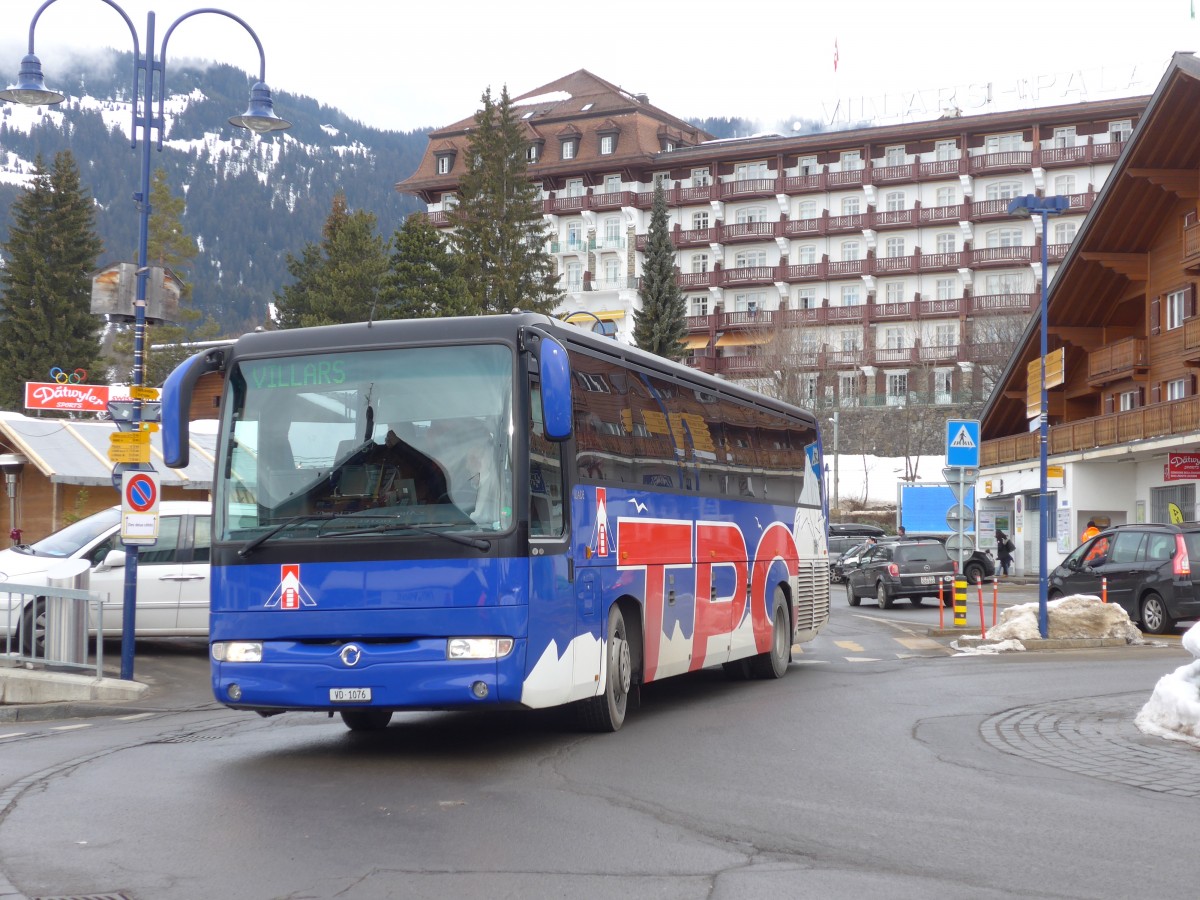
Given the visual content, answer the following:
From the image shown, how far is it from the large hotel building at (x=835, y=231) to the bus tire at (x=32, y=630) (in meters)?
70.8

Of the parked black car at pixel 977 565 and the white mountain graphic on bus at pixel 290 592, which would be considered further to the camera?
the parked black car at pixel 977 565

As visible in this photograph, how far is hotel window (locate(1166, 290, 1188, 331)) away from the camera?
147ft

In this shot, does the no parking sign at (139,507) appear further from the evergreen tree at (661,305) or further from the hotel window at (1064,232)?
the hotel window at (1064,232)

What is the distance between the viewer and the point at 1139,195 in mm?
44750

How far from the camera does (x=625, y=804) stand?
867cm

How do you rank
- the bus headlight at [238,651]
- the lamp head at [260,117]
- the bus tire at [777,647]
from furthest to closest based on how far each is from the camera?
the lamp head at [260,117], the bus tire at [777,647], the bus headlight at [238,651]

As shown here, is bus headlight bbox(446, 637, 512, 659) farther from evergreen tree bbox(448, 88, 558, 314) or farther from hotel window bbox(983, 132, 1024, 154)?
hotel window bbox(983, 132, 1024, 154)

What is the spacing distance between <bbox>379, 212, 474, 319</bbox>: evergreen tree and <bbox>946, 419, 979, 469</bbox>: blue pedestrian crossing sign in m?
48.6

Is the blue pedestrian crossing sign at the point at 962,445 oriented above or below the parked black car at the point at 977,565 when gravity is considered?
above

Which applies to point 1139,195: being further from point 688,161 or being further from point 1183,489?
point 688,161

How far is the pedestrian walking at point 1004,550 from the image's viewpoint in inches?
2088

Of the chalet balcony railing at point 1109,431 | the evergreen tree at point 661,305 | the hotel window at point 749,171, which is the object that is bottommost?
the chalet balcony railing at point 1109,431

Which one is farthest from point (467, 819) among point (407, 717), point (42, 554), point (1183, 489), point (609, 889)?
point (1183, 489)

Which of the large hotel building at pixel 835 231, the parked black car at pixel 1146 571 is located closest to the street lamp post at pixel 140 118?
the parked black car at pixel 1146 571
